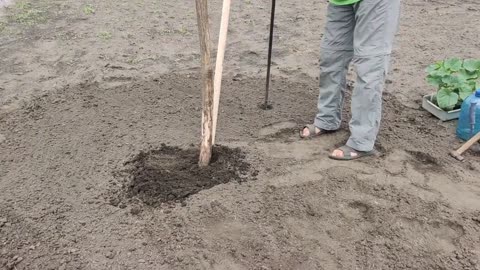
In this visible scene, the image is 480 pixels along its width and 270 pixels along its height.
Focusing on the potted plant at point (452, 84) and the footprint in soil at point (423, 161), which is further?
the potted plant at point (452, 84)

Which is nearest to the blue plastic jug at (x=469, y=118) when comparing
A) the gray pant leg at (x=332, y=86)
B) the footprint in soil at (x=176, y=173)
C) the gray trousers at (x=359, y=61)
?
the gray trousers at (x=359, y=61)

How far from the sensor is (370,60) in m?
3.54

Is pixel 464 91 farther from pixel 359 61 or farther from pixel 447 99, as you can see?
pixel 359 61

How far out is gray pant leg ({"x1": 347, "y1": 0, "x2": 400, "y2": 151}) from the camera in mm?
3430

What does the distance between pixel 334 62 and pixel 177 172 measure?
4.44 ft

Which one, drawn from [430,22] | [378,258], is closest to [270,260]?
[378,258]

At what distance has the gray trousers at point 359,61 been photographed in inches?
136

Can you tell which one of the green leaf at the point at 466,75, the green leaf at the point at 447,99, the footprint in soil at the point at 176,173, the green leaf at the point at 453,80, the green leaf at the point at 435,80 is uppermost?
the green leaf at the point at 466,75

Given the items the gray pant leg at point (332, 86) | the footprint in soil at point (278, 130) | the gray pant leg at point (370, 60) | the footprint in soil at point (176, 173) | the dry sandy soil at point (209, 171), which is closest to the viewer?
the dry sandy soil at point (209, 171)

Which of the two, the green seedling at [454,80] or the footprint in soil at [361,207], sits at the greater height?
the green seedling at [454,80]

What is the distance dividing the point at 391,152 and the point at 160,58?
8.48 ft

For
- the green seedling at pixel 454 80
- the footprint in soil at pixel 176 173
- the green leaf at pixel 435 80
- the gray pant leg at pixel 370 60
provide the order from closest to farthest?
the footprint in soil at pixel 176 173 < the gray pant leg at pixel 370 60 < the green seedling at pixel 454 80 < the green leaf at pixel 435 80

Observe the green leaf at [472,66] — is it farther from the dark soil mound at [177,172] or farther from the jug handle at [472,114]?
the dark soil mound at [177,172]

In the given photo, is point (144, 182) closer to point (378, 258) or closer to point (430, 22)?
point (378, 258)
